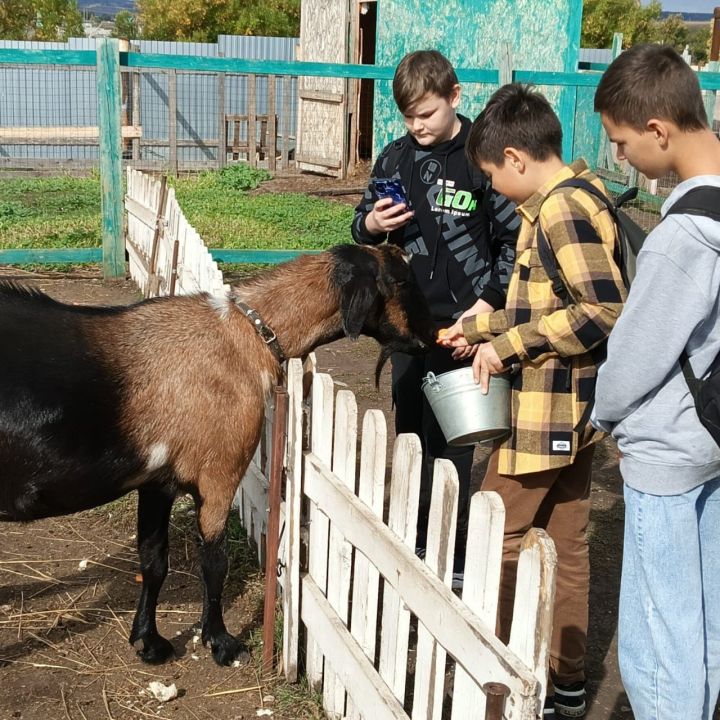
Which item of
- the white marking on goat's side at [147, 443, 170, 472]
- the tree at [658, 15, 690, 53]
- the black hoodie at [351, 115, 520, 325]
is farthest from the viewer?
the tree at [658, 15, 690, 53]

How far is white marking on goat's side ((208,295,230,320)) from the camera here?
3553 mm

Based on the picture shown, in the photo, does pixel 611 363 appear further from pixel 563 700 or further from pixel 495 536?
pixel 563 700

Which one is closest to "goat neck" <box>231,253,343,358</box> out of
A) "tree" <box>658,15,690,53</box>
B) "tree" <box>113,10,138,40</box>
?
"tree" <box>113,10,138,40</box>

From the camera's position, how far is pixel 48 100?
1891 cm

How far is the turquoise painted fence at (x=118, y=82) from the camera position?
882cm

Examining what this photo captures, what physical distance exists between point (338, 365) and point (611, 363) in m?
5.27

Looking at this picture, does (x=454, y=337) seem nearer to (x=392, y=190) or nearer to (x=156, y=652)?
(x=392, y=190)

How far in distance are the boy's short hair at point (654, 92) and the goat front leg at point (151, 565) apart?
221 cm

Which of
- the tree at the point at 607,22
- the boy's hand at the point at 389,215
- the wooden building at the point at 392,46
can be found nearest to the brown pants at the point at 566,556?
the boy's hand at the point at 389,215

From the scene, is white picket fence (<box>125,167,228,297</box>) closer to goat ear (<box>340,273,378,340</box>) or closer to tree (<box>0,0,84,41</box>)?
goat ear (<box>340,273,378,340</box>)

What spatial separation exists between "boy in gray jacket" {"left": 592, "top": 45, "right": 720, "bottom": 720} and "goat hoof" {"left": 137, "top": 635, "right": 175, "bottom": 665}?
188 centimetres


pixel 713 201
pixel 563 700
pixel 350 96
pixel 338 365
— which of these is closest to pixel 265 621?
pixel 563 700

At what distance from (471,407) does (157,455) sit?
3.84 feet

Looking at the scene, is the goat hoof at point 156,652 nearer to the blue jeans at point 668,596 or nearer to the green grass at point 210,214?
the blue jeans at point 668,596
